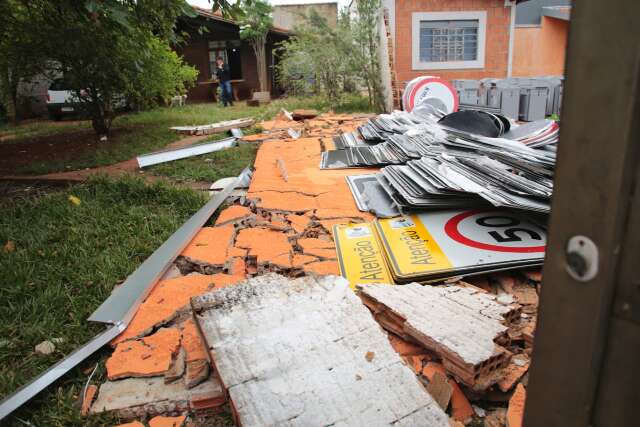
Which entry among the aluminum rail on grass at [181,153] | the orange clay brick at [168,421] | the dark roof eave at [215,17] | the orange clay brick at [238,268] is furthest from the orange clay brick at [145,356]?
the dark roof eave at [215,17]

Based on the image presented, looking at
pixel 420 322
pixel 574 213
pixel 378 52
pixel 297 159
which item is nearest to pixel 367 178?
pixel 297 159

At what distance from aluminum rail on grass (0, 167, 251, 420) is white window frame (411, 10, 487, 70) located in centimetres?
888

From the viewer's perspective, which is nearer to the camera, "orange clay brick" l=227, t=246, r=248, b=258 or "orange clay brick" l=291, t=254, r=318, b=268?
"orange clay brick" l=291, t=254, r=318, b=268

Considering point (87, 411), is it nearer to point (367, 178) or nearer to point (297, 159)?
point (367, 178)

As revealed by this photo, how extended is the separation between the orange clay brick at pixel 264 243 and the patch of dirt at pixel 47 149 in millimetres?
4330

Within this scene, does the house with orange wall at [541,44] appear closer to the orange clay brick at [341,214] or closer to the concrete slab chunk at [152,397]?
the orange clay brick at [341,214]

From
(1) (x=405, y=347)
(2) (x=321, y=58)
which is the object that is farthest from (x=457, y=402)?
(2) (x=321, y=58)

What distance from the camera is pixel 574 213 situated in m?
0.54

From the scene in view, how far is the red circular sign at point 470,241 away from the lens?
225 cm

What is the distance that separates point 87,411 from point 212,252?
1.23m

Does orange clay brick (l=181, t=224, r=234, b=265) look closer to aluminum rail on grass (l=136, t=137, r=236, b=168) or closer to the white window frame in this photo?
aluminum rail on grass (l=136, t=137, r=236, b=168)

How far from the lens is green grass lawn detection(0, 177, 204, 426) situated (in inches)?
66.6

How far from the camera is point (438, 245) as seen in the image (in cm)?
239

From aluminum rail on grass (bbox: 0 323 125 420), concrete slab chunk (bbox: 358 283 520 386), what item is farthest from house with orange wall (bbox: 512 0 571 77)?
aluminum rail on grass (bbox: 0 323 125 420)
